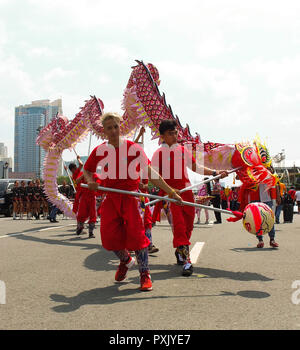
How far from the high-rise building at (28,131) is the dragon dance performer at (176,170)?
68545 millimetres

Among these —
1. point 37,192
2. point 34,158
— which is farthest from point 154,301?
point 34,158

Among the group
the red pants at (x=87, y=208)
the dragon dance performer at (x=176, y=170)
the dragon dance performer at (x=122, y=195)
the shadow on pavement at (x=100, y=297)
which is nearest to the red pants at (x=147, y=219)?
the dragon dance performer at (x=176, y=170)

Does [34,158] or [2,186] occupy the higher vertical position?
[34,158]

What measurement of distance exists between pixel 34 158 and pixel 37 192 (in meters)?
69.8

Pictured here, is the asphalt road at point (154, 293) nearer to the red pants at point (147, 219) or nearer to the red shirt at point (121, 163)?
the red pants at point (147, 219)

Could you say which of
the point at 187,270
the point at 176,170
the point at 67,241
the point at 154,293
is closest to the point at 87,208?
the point at 67,241

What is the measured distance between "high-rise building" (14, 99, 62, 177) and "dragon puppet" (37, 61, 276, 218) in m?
60.6

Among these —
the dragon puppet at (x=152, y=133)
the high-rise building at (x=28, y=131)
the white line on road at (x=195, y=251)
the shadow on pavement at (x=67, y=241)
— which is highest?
the high-rise building at (x=28, y=131)

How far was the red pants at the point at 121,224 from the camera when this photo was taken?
13.7 ft

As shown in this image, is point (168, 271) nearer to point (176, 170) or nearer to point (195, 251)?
point (176, 170)

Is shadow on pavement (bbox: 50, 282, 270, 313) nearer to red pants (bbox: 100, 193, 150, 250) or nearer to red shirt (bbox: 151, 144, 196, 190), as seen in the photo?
red pants (bbox: 100, 193, 150, 250)

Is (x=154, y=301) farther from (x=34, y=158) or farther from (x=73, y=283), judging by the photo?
(x=34, y=158)

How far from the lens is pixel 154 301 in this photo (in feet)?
11.9

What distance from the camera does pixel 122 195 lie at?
14.0 ft
